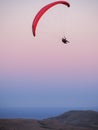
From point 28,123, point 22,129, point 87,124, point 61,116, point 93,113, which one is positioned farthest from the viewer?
point 61,116

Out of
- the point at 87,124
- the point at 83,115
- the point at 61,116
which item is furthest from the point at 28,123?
the point at 61,116

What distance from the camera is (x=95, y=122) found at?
17672 millimetres

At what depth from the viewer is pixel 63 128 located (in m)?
15.0

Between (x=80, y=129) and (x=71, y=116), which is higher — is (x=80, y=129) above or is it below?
below

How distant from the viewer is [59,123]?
16297 millimetres

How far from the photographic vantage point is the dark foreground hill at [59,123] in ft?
47.5

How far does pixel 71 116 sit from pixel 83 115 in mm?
1118

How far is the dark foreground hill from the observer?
14.5 meters

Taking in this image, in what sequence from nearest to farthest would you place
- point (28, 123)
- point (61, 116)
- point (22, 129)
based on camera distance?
point (22, 129)
point (28, 123)
point (61, 116)

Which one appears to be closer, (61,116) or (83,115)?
(83,115)

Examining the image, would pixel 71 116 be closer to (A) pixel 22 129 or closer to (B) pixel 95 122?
(B) pixel 95 122

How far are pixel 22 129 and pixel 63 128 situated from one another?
1904 mm

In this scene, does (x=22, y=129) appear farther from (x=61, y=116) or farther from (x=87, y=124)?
(x=61, y=116)

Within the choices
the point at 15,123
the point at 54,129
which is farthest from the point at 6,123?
the point at 54,129
